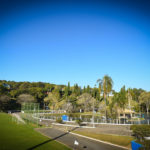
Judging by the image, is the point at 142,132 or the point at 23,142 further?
the point at 23,142

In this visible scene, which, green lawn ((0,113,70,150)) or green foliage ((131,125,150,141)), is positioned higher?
green foliage ((131,125,150,141))

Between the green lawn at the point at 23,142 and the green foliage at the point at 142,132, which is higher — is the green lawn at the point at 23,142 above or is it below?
below

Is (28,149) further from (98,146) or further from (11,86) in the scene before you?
(11,86)

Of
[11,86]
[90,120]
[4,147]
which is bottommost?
[90,120]

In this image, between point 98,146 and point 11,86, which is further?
point 11,86

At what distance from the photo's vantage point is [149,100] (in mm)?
57125

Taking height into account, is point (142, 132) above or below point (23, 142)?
above

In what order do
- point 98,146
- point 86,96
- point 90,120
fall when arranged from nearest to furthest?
point 98,146, point 90,120, point 86,96

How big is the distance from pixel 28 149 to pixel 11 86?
97903 millimetres

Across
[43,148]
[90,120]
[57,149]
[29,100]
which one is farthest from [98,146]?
[29,100]

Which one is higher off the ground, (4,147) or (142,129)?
(142,129)

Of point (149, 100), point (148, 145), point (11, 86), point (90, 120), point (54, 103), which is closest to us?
point (148, 145)

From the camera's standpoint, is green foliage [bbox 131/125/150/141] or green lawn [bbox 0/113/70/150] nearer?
green foliage [bbox 131/125/150/141]

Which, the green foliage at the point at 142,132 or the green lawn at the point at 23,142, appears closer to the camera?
the green foliage at the point at 142,132
